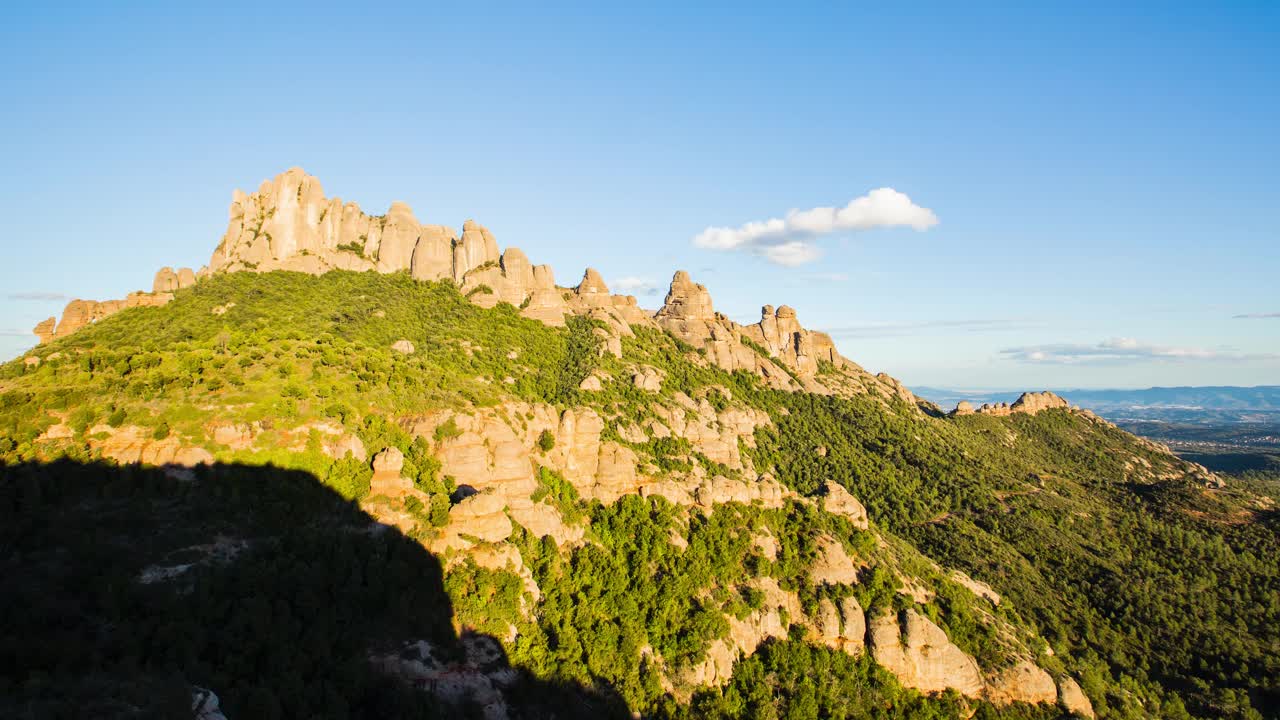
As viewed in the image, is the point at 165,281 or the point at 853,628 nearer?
the point at 853,628

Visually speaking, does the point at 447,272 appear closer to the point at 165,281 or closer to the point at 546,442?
the point at 165,281

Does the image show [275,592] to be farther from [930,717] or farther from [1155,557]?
[1155,557]

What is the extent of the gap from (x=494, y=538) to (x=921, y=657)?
46.3 metres

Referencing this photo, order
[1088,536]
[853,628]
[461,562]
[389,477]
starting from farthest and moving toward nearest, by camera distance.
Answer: [1088,536]
[853,628]
[389,477]
[461,562]

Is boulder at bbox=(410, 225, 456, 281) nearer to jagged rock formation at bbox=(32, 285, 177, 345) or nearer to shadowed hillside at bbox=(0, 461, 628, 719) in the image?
jagged rock formation at bbox=(32, 285, 177, 345)

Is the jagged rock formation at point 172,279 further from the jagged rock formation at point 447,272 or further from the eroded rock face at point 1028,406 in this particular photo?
the eroded rock face at point 1028,406

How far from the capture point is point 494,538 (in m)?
54.6

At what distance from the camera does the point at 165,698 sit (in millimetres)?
24000

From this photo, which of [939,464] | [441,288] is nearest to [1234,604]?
[939,464]

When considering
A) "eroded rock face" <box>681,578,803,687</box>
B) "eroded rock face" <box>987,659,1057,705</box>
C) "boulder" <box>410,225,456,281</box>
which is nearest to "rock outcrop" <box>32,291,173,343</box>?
"boulder" <box>410,225,456,281</box>

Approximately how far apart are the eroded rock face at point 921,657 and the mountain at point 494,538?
311 mm

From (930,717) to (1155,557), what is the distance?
71301 millimetres

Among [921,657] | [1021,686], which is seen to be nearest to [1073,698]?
[1021,686]

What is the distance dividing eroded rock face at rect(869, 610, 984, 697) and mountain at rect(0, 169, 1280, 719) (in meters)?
0.31
